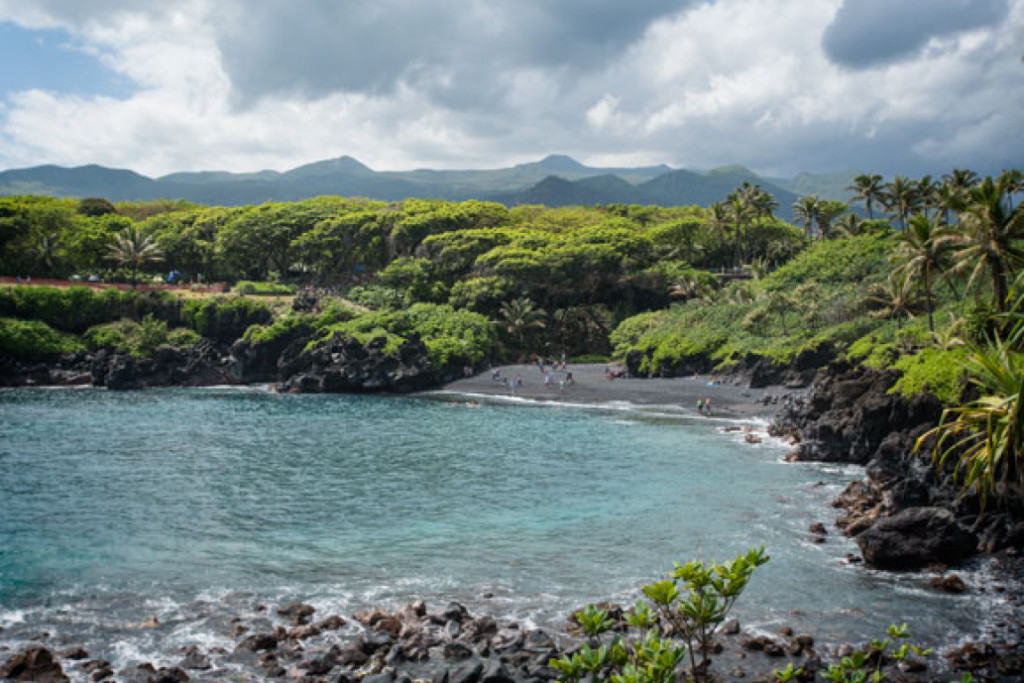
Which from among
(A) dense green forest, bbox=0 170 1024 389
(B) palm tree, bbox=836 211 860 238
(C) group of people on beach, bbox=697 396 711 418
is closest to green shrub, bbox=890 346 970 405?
(A) dense green forest, bbox=0 170 1024 389

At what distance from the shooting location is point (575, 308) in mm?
93562

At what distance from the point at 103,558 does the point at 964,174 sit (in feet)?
289

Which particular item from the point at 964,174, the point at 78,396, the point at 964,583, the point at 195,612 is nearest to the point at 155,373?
the point at 78,396

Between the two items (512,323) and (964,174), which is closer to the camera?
(964,174)

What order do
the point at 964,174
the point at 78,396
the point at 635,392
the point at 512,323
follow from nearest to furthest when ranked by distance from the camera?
1. the point at 635,392
2. the point at 78,396
3. the point at 964,174
4. the point at 512,323

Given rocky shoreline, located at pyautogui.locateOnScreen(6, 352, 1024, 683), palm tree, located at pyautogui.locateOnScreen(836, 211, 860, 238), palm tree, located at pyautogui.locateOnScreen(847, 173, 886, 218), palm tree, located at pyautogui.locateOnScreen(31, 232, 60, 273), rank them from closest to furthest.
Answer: rocky shoreline, located at pyautogui.locateOnScreen(6, 352, 1024, 683) → palm tree, located at pyautogui.locateOnScreen(847, 173, 886, 218) → palm tree, located at pyautogui.locateOnScreen(31, 232, 60, 273) → palm tree, located at pyautogui.locateOnScreen(836, 211, 860, 238)

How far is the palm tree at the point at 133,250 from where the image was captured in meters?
94.4

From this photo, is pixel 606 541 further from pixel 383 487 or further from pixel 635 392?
pixel 635 392

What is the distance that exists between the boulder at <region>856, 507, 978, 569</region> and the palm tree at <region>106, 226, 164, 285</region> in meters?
90.9

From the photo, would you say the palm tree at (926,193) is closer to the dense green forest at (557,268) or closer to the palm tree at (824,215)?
the dense green forest at (557,268)

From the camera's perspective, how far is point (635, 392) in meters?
67.5

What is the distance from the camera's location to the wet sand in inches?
2327

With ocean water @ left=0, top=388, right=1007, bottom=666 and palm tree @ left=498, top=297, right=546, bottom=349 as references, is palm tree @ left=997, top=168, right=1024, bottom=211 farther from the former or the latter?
palm tree @ left=498, top=297, right=546, bottom=349

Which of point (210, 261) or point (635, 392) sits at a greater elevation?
point (210, 261)
